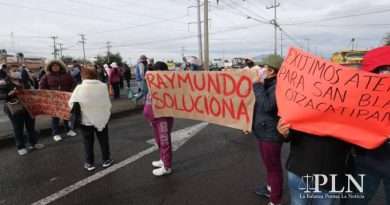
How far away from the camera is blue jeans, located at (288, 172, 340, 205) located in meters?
2.43

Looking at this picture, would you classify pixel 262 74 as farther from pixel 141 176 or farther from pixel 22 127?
pixel 22 127

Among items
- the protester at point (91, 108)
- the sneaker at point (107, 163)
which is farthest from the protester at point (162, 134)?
the sneaker at point (107, 163)

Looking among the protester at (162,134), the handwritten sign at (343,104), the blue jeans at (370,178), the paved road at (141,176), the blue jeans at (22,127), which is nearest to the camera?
the handwritten sign at (343,104)

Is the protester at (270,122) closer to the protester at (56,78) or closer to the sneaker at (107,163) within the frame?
the sneaker at (107,163)

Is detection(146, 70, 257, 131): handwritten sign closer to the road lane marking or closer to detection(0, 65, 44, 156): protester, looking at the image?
the road lane marking

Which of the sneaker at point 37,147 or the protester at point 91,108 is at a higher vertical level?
the protester at point 91,108

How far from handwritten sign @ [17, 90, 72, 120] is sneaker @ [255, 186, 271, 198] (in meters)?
3.80

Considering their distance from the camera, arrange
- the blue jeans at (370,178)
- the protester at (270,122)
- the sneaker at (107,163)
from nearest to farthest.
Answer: the blue jeans at (370,178) → the protester at (270,122) → the sneaker at (107,163)

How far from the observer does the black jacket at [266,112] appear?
309 cm

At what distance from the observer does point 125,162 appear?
5176mm

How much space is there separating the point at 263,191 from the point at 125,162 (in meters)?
2.32

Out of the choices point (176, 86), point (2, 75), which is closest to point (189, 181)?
point (176, 86)

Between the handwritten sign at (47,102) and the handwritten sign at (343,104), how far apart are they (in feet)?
15.9

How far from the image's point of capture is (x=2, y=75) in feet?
19.2
